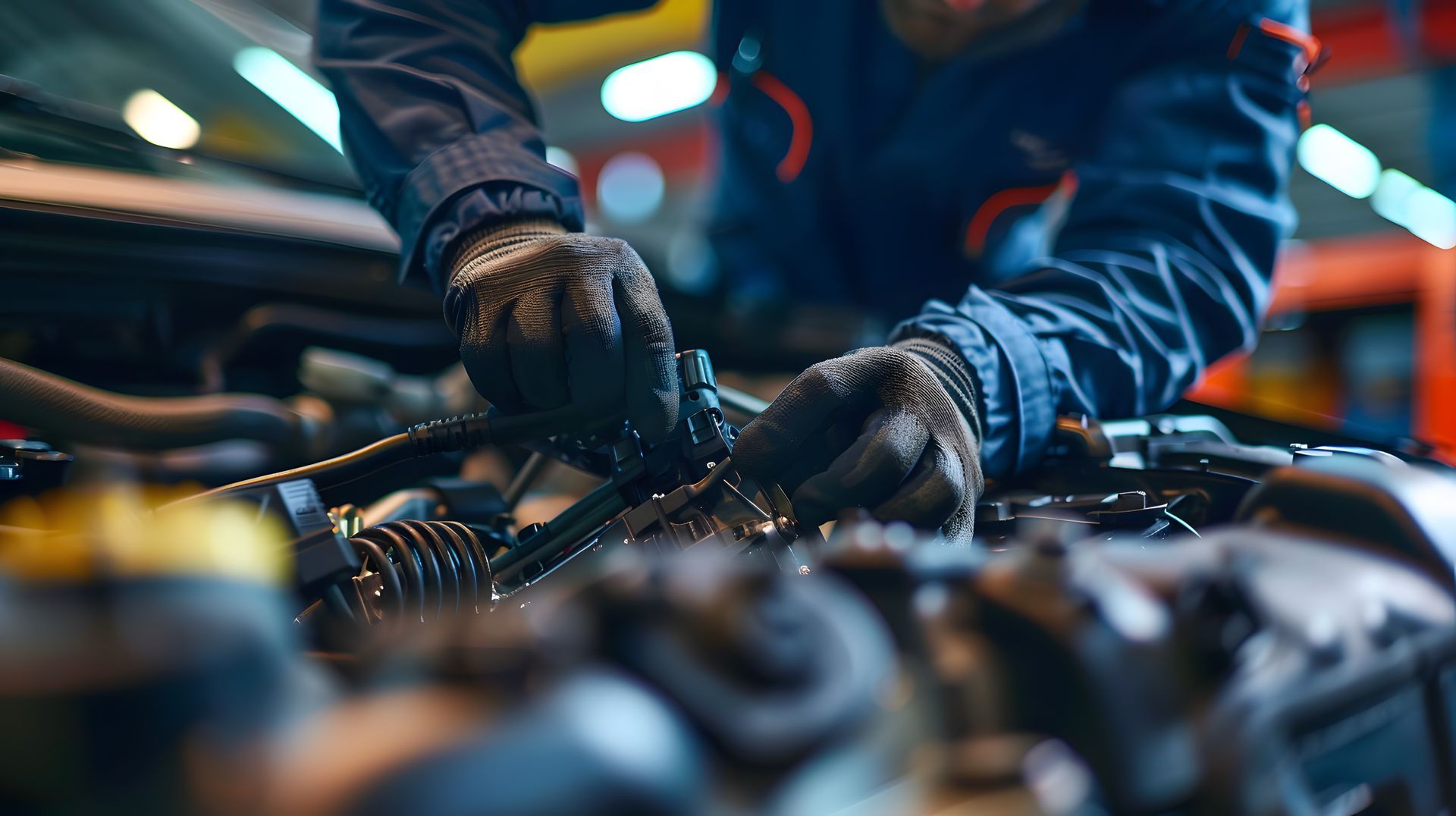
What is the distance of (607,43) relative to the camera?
602 centimetres

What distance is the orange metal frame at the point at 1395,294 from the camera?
3451 millimetres

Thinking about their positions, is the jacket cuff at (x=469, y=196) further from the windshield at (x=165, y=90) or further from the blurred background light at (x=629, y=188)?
the blurred background light at (x=629, y=188)

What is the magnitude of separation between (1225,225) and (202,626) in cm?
137

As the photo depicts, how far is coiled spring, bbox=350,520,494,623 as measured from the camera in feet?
1.91

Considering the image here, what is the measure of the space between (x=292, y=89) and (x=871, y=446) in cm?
122

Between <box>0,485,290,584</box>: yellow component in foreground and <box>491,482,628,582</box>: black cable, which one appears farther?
<box>491,482,628,582</box>: black cable

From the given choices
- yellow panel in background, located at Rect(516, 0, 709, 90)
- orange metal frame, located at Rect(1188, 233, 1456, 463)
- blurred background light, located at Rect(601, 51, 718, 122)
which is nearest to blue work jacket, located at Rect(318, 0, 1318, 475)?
orange metal frame, located at Rect(1188, 233, 1456, 463)

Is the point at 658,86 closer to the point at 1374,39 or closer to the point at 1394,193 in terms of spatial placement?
the point at 1374,39

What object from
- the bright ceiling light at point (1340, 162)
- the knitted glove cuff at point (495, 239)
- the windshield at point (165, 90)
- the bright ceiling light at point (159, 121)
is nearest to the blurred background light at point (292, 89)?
the windshield at point (165, 90)

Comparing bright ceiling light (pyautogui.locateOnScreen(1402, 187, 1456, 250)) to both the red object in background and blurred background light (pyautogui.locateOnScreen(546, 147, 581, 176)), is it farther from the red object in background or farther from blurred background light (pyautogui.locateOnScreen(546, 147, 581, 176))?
blurred background light (pyautogui.locateOnScreen(546, 147, 581, 176))

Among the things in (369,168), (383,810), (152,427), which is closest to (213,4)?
(369,168)

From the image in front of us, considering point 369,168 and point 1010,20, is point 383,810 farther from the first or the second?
point 1010,20

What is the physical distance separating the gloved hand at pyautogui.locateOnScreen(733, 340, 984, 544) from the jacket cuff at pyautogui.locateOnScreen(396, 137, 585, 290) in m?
0.37

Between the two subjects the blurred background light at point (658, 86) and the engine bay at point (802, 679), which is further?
the blurred background light at point (658, 86)
